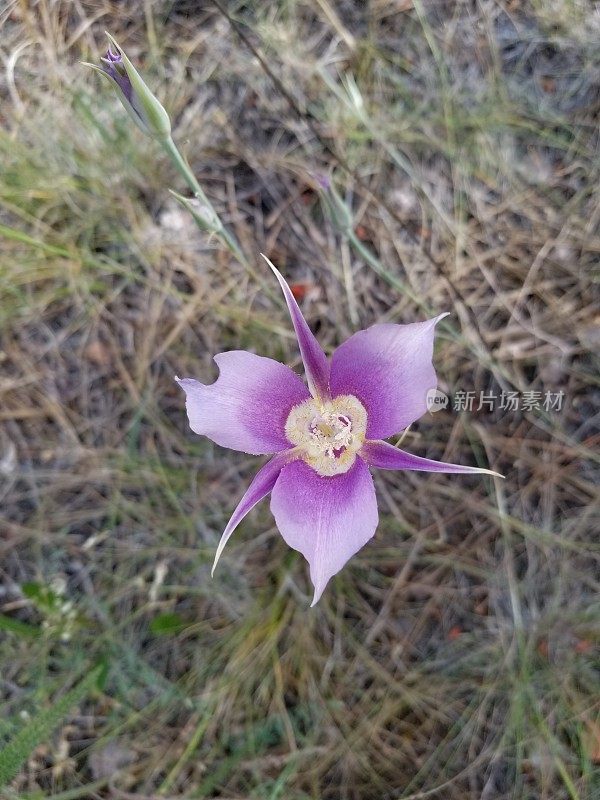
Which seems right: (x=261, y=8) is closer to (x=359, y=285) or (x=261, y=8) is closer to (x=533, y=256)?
(x=359, y=285)

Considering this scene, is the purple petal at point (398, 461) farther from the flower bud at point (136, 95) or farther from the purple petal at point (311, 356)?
the flower bud at point (136, 95)

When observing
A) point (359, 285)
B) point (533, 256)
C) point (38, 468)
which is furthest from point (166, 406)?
point (533, 256)

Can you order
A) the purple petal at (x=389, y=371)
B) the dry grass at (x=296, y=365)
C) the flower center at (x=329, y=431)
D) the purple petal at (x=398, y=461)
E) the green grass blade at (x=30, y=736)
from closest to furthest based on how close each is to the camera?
the purple petal at (x=398, y=461) → the purple petal at (x=389, y=371) → the flower center at (x=329, y=431) → the green grass blade at (x=30, y=736) → the dry grass at (x=296, y=365)

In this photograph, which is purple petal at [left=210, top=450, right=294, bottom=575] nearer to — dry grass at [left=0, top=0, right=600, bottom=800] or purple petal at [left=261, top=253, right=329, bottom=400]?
purple petal at [left=261, top=253, right=329, bottom=400]

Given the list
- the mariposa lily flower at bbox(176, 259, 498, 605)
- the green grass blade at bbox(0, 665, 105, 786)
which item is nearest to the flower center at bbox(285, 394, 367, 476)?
the mariposa lily flower at bbox(176, 259, 498, 605)

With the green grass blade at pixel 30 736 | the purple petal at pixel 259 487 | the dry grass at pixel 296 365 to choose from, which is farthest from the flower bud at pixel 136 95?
the green grass blade at pixel 30 736

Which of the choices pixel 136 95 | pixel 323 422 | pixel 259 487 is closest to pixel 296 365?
pixel 323 422

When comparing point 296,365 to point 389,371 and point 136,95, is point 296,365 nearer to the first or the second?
point 389,371
